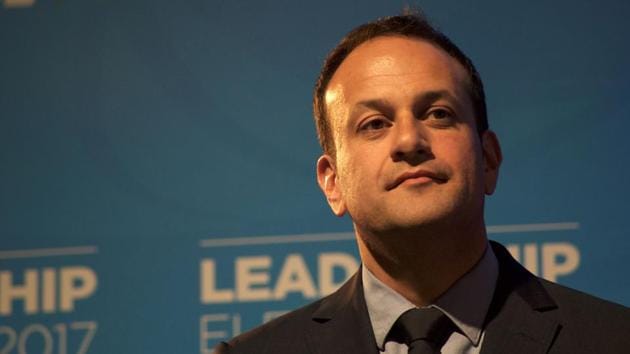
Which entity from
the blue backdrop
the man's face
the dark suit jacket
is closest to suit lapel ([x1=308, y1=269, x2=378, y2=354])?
the dark suit jacket

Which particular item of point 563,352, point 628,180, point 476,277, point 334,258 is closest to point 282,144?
point 334,258

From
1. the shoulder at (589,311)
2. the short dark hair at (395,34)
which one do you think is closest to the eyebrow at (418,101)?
the short dark hair at (395,34)

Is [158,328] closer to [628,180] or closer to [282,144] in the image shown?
[282,144]

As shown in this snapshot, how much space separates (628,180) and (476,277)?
1.18m

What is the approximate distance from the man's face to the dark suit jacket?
0.61 feet

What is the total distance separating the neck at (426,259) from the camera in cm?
234

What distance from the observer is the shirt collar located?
2297 mm

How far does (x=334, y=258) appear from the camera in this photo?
345 centimetres

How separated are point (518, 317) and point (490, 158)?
0.40 m

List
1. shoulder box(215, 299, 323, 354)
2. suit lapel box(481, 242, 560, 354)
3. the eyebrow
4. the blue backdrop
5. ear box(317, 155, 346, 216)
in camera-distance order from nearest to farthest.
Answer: suit lapel box(481, 242, 560, 354) < the eyebrow < shoulder box(215, 299, 323, 354) < ear box(317, 155, 346, 216) < the blue backdrop

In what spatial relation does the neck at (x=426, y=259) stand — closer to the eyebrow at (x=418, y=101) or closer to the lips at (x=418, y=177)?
the lips at (x=418, y=177)

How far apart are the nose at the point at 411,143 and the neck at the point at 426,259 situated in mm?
180

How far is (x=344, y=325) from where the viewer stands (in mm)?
2416

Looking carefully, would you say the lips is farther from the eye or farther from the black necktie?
the black necktie
